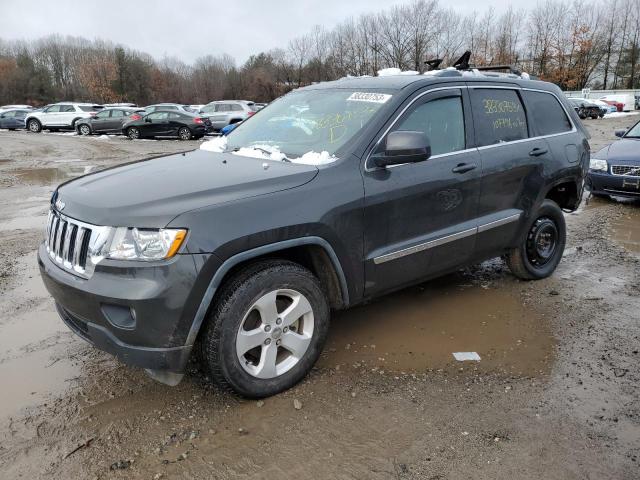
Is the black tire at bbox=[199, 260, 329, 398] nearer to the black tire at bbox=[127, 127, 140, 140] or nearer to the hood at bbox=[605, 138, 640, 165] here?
the hood at bbox=[605, 138, 640, 165]

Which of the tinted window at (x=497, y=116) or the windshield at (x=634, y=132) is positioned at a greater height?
the tinted window at (x=497, y=116)

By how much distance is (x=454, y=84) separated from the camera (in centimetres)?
395

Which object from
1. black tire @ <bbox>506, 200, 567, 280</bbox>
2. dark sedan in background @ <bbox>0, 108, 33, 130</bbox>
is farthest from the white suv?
black tire @ <bbox>506, 200, 567, 280</bbox>

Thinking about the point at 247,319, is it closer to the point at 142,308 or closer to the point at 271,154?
the point at 142,308

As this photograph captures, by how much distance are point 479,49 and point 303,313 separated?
208 ft

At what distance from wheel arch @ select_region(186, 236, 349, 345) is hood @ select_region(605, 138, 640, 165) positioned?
6919 millimetres

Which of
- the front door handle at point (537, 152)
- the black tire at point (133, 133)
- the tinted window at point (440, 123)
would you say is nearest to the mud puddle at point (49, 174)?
the black tire at point (133, 133)

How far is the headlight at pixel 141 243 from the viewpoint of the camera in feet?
8.42

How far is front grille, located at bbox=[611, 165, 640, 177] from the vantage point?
799 cm

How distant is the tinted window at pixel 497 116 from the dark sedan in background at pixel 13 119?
33.6 metres

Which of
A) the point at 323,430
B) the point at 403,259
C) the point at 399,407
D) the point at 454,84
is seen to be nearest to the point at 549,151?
the point at 454,84

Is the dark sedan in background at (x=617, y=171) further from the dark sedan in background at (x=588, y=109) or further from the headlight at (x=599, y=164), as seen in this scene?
the dark sedan in background at (x=588, y=109)

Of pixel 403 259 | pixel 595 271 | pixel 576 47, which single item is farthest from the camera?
pixel 576 47

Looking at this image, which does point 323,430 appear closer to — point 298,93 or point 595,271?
point 298,93
